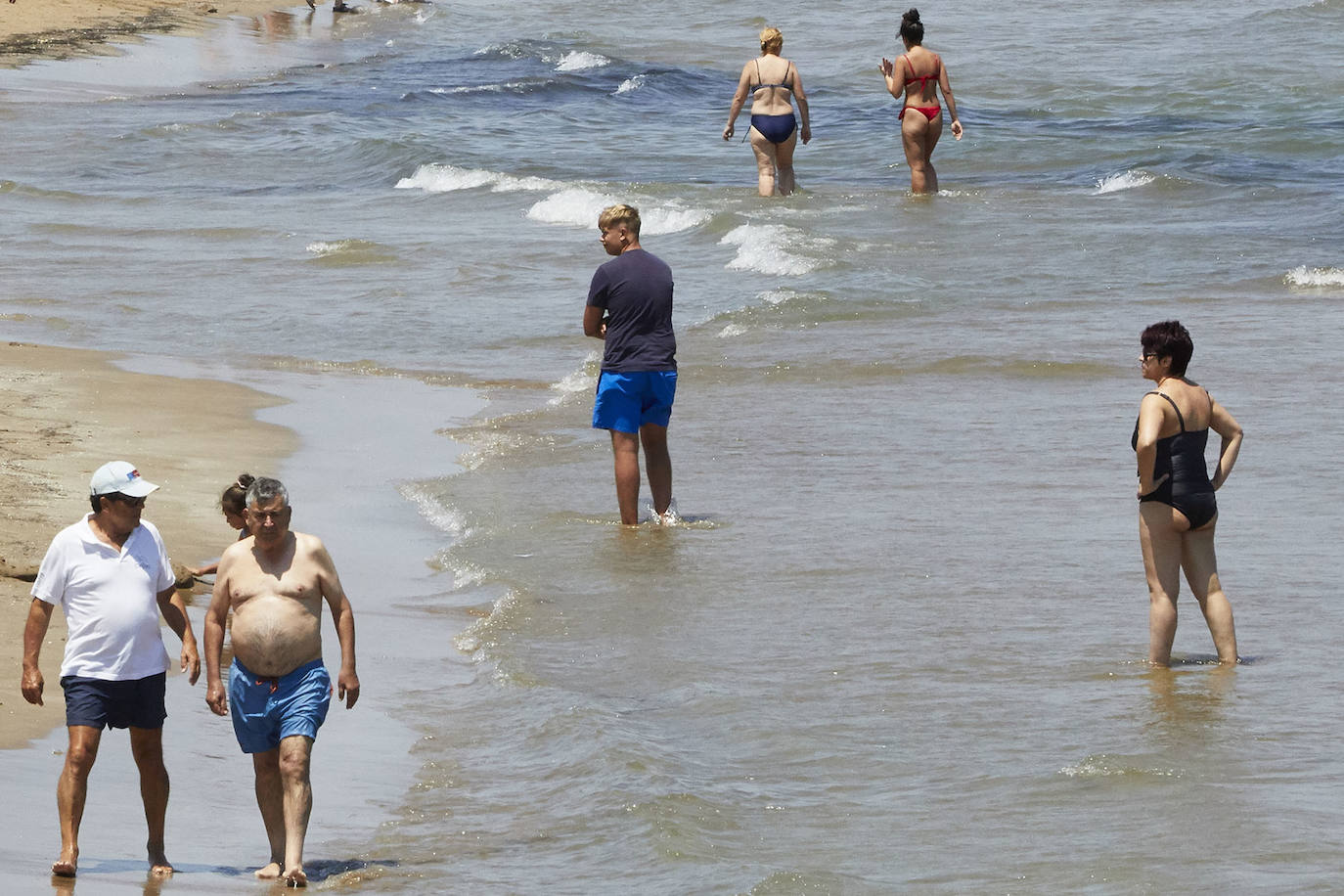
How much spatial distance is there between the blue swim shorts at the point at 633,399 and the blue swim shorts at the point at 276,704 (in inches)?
162

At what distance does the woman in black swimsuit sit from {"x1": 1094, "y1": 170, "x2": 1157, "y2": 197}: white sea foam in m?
15.9

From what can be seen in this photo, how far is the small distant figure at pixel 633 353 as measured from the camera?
9664mm

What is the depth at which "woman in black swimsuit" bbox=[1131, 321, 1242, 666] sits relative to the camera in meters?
6.99

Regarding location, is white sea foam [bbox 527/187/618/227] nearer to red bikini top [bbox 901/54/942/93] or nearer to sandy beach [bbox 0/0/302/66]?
red bikini top [bbox 901/54/942/93]

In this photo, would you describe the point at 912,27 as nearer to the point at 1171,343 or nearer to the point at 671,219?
the point at 671,219

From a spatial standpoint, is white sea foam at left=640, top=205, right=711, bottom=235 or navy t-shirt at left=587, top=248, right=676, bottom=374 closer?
navy t-shirt at left=587, top=248, right=676, bottom=374

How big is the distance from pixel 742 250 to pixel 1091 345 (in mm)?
5356

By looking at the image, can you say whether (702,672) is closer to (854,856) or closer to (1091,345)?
(854,856)

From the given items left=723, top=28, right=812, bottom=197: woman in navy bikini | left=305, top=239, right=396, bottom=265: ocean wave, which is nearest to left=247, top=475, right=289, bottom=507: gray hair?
left=723, top=28, right=812, bottom=197: woman in navy bikini

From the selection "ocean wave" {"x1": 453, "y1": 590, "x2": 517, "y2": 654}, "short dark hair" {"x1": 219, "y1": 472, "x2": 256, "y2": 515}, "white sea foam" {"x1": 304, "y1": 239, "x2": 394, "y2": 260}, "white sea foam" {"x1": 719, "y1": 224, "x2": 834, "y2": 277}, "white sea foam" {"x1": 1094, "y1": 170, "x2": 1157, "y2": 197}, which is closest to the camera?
"short dark hair" {"x1": 219, "y1": 472, "x2": 256, "y2": 515}

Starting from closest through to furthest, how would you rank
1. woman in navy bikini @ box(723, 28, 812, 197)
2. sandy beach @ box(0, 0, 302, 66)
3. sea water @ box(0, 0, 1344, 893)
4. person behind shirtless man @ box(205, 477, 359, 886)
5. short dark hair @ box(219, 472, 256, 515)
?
person behind shirtless man @ box(205, 477, 359, 886), sea water @ box(0, 0, 1344, 893), short dark hair @ box(219, 472, 256, 515), woman in navy bikini @ box(723, 28, 812, 197), sandy beach @ box(0, 0, 302, 66)

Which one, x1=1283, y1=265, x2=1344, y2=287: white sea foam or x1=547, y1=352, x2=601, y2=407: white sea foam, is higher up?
x1=547, y1=352, x2=601, y2=407: white sea foam

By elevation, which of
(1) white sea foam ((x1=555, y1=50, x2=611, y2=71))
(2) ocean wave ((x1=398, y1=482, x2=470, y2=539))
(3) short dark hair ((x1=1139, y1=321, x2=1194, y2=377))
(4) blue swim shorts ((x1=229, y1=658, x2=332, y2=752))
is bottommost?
(1) white sea foam ((x1=555, y1=50, x2=611, y2=71))

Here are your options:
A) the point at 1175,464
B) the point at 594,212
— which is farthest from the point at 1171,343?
the point at 594,212
